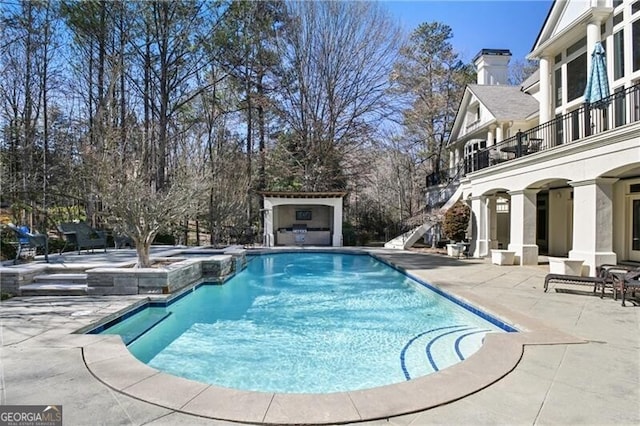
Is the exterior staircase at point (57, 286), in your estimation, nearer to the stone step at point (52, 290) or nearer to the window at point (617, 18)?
the stone step at point (52, 290)

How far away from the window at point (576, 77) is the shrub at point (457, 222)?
5.42 meters

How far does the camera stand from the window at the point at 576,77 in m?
11.8

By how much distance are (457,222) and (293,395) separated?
13769mm

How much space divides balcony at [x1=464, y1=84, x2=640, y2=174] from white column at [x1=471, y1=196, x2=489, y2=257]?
162 centimetres

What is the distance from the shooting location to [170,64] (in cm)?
1930

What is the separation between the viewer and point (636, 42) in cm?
966

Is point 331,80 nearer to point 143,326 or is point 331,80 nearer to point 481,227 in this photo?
point 481,227

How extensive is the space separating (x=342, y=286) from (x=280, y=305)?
260 cm

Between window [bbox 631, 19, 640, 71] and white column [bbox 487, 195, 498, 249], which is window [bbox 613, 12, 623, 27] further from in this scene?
white column [bbox 487, 195, 498, 249]

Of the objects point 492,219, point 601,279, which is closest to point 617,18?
point 492,219

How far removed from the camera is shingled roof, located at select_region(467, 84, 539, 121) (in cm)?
1702

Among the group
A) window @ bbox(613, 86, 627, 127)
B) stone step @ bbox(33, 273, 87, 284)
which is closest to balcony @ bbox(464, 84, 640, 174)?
window @ bbox(613, 86, 627, 127)

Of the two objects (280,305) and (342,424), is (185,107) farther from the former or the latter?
(342,424)

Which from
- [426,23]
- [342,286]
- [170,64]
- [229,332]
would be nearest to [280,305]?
[229,332]
